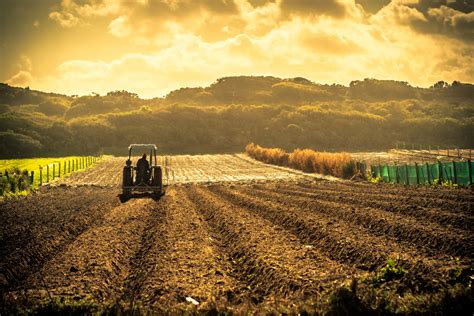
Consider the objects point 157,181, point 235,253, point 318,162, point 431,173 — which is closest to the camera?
point 235,253

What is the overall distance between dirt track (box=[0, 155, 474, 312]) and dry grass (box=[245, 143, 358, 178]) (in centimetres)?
1635

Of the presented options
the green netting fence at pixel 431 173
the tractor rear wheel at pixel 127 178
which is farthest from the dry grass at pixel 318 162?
the tractor rear wheel at pixel 127 178

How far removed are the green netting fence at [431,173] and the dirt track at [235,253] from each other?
4856 mm

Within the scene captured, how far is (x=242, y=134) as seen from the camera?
289 ft

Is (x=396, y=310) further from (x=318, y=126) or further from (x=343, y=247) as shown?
(x=318, y=126)

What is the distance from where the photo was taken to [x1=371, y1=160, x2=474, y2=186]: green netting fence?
21.9 m

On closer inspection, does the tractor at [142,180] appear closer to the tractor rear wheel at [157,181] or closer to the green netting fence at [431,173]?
the tractor rear wheel at [157,181]

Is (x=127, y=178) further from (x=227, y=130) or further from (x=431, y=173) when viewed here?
(x=227, y=130)

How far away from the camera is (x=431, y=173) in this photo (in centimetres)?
2431

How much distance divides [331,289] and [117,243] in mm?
5909

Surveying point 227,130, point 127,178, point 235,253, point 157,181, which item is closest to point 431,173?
point 157,181

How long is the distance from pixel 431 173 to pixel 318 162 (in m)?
14.8

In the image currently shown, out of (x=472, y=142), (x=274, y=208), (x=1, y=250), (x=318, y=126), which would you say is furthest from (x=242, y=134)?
(x=1, y=250)

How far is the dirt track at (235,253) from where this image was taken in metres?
7.28
